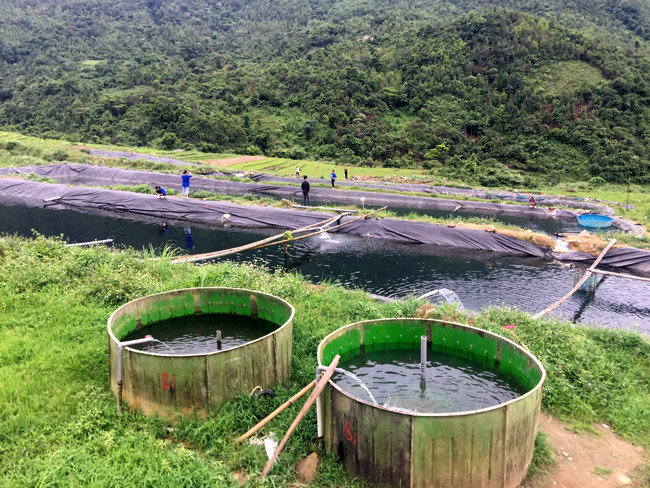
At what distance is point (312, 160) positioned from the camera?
3634cm

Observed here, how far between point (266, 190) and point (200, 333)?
1959 cm

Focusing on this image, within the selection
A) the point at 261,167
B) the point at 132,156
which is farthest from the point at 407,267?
the point at 132,156

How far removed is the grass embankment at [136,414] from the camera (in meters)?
3.94

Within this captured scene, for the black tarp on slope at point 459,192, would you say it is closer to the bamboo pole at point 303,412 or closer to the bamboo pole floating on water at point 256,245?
the bamboo pole floating on water at point 256,245

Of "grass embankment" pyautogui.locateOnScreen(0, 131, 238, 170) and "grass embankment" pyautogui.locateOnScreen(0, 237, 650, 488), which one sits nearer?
"grass embankment" pyautogui.locateOnScreen(0, 237, 650, 488)

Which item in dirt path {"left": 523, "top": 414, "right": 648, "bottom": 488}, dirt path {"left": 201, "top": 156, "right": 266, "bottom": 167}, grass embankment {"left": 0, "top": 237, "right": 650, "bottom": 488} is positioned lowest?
dirt path {"left": 523, "top": 414, "right": 648, "bottom": 488}

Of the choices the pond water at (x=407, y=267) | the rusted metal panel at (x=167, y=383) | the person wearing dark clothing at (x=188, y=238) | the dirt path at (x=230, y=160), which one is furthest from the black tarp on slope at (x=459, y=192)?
the rusted metal panel at (x=167, y=383)

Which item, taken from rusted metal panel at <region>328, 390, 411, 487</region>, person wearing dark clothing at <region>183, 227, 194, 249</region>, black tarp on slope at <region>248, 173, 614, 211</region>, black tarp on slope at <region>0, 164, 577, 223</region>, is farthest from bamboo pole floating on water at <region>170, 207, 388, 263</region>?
black tarp on slope at <region>248, 173, 614, 211</region>

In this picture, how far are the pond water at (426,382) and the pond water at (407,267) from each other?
497 centimetres

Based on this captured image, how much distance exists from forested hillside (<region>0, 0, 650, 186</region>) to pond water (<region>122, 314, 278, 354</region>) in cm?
2589

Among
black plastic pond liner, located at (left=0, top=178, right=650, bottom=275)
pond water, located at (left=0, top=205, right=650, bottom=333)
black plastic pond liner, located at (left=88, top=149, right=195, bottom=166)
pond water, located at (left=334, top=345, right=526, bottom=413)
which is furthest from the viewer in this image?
black plastic pond liner, located at (left=88, top=149, right=195, bottom=166)

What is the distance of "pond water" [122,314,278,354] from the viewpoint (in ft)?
19.5

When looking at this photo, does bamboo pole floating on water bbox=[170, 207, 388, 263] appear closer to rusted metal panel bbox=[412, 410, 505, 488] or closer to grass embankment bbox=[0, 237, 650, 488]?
grass embankment bbox=[0, 237, 650, 488]

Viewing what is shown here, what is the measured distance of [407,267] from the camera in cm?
1307
